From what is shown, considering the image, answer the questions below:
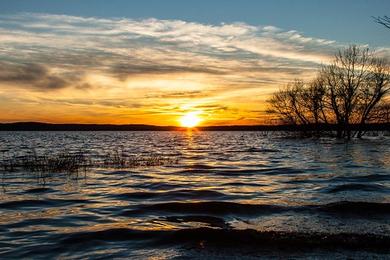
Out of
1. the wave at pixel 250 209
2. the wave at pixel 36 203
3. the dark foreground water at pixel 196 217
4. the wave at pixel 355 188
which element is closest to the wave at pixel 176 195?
the dark foreground water at pixel 196 217

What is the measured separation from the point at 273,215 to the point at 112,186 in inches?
322

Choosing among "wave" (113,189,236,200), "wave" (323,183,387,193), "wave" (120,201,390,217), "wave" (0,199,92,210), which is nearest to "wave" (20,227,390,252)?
"wave" (120,201,390,217)

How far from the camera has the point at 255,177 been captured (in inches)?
768

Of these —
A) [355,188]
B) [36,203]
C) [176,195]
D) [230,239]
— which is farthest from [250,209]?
[36,203]

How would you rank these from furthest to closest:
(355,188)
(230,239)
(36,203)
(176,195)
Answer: (355,188) < (176,195) < (36,203) < (230,239)

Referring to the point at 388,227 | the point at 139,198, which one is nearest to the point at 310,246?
the point at 388,227

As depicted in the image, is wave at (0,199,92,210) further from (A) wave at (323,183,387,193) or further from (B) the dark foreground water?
(A) wave at (323,183,387,193)

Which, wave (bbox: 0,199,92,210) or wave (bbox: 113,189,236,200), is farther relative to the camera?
wave (bbox: 113,189,236,200)

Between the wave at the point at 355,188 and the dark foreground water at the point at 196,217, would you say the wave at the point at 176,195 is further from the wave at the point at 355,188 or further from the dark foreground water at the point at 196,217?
the wave at the point at 355,188

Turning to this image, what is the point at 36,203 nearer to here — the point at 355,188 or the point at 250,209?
the point at 250,209

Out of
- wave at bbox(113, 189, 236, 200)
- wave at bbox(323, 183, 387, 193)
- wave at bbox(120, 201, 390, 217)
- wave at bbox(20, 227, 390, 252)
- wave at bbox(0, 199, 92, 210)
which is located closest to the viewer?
wave at bbox(20, 227, 390, 252)

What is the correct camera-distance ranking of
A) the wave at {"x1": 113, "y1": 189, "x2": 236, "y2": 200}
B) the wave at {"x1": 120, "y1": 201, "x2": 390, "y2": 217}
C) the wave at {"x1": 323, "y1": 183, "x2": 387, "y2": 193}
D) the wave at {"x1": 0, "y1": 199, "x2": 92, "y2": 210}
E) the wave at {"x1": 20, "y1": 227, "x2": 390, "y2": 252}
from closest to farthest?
the wave at {"x1": 20, "y1": 227, "x2": 390, "y2": 252}, the wave at {"x1": 120, "y1": 201, "x2": 390, "y2": 217}, the wave at {"x1": 0, "y1": 199, "x2": 92, "y2": 210}, the wave at {"x1": 113, "y1": 189, "x2": 236, "y2": 200}, the wave at {"x1": 323, "y1": 183, "x2": 387, "y2": 193}

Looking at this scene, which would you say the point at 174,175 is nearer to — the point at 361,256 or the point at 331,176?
the point at 331,176

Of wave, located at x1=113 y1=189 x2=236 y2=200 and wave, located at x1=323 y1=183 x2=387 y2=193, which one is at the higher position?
wave, located at x1=323 y1=183 x2=387 y2=193
